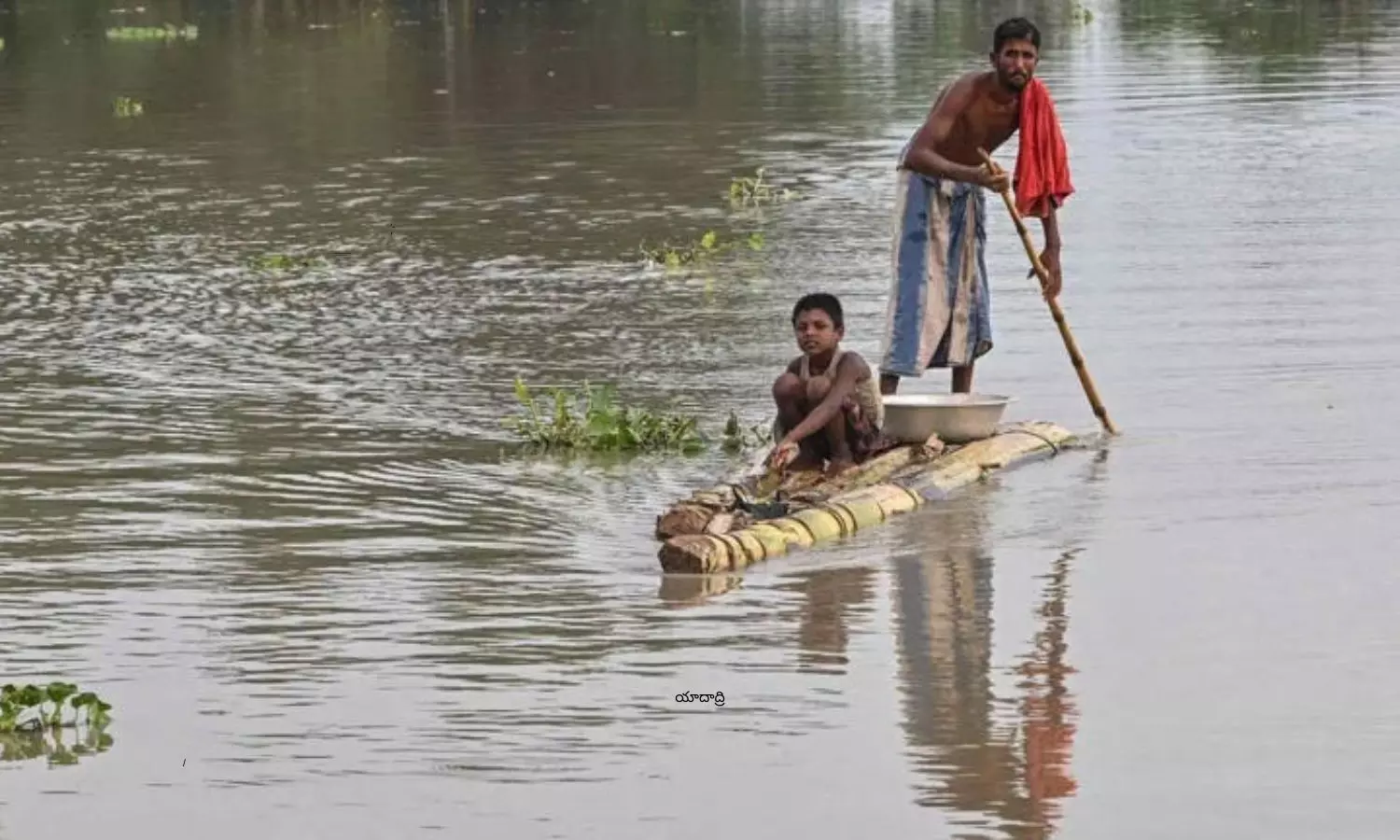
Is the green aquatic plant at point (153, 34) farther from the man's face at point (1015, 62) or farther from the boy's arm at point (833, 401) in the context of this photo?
the boy's arm at point (833, 401)

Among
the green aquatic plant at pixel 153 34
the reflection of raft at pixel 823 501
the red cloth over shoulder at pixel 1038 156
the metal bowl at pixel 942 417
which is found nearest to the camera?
the reflection of raft at pixel 823 501

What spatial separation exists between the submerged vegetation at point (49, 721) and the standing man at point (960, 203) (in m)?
3.69

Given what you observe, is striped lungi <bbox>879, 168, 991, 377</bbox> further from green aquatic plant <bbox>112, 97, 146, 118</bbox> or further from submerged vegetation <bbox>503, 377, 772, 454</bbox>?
green aquatic plant <bbox>112, 97, 146, 118</bbox>

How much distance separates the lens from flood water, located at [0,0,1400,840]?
5598 millimetres

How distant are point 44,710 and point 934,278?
12.8ft

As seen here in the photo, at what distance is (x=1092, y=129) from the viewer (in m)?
19.9

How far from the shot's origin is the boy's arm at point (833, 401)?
833 cm

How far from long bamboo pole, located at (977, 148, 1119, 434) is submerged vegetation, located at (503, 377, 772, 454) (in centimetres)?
105


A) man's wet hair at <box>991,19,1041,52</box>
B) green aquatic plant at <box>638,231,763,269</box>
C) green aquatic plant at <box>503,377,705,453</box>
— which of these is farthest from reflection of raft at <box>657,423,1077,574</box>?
green aquatic plant at <box>638,231,763,269</box>

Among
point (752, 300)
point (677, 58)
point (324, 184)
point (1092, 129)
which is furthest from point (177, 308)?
point (677, 58)

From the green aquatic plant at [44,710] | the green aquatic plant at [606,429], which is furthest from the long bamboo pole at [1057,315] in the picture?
the green aquatic plant at [44,710]

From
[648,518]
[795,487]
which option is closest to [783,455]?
[795,487]

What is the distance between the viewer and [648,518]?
27.5ft

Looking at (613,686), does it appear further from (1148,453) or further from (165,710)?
(1148,453)
